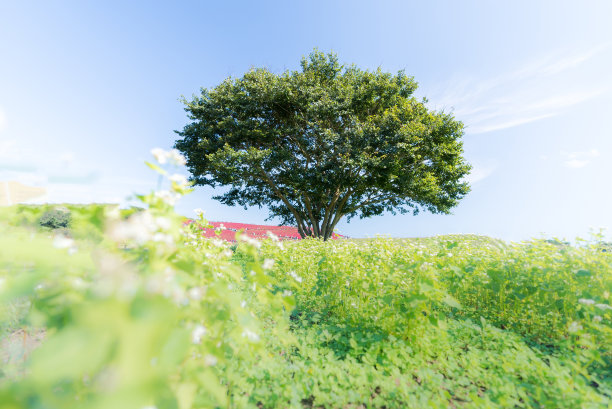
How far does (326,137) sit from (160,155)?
40.8ft

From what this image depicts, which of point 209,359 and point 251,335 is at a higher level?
point 251,335

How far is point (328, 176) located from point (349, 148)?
6.29ft

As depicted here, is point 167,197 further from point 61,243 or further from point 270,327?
point 270,327

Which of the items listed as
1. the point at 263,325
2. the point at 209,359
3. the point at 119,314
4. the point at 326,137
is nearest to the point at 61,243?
the point at 119,314

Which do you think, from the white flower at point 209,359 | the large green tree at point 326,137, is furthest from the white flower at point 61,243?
the large green tree at point 326,137

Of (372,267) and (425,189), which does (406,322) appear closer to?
(372,267)

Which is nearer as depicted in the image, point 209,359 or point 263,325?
point 209,359

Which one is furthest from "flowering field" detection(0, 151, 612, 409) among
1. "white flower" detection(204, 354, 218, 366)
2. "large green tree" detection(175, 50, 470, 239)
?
"large green tree" detection(175, 50, 470, 239)

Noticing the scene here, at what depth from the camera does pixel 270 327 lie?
348cm

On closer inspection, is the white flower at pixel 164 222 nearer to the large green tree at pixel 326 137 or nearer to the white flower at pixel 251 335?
the white flower at pixel 251 335

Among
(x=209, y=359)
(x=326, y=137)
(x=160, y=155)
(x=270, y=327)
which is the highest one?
(x=326, y=137)

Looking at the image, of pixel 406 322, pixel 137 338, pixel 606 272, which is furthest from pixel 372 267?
pixel 137 338

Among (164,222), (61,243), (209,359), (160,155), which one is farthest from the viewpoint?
(160,155)

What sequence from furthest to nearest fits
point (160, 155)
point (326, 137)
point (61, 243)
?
point (326, 137)
point (160, 155)
point (61, 243)
